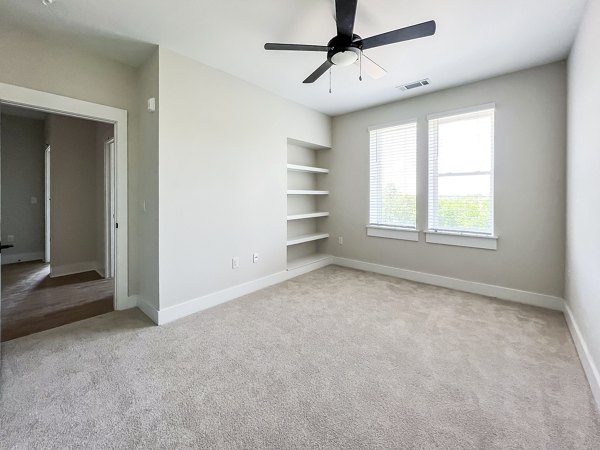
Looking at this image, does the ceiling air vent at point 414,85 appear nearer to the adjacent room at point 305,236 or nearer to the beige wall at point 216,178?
the adjacent room at point 305,236

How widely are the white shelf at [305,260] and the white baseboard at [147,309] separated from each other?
1.98 metres

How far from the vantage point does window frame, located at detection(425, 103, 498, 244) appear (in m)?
3.34

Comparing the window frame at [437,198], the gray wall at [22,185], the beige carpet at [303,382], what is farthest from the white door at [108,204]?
the window frame at [437,198]

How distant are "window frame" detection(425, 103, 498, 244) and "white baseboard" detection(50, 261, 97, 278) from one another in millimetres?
5541

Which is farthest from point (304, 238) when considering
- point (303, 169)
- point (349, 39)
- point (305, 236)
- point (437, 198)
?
point (349, 39)

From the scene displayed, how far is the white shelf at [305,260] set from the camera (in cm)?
436

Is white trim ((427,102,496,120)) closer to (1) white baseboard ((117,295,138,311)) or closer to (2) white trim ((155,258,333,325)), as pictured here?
(2) white trim ((155,258,333,325))

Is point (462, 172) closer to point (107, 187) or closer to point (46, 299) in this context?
point (107, 187)

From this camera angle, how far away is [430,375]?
A: 188 centimetres

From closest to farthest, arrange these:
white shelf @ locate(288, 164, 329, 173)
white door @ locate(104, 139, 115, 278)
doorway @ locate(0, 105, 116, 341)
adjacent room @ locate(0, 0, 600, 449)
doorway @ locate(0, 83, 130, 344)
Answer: adjacent room @ locate(0, 0, 600, 449), doorway @ locate(0, 83, 130, 344), doorway @ locate(0, 105, 116, 341), white door @ locate(104, 139, 115, 278), white shelf @ locate(288, 164, 329, 173)

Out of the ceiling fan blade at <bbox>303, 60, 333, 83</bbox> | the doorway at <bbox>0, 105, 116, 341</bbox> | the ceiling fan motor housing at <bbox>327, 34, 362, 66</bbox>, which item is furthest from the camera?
the doorway at <bbox>0, 105, 116, 341</bbox>

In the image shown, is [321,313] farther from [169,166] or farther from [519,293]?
[519,293]

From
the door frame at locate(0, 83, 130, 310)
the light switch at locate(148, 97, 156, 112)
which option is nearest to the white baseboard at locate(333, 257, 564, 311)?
the door frame at locate(0, 83, 130, 310)

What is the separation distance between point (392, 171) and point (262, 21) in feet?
9.19
